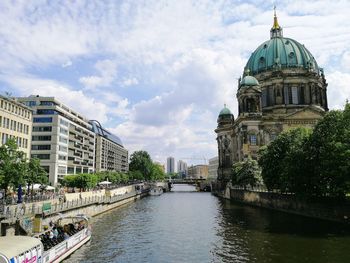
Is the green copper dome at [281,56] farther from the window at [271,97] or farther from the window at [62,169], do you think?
the window at [62,169]

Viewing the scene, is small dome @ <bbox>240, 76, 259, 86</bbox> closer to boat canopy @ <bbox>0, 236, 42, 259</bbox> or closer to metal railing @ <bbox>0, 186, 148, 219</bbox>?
metal railing @ <bbox>0, 186, 148, 219</bbox>

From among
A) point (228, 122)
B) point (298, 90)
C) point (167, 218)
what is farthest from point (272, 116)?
point (167, 218)

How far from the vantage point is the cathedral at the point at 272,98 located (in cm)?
12650

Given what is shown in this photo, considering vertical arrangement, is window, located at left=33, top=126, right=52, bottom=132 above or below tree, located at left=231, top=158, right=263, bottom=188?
above

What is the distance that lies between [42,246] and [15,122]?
178 ft

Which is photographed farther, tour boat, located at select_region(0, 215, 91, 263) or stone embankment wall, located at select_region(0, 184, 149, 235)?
stone embankment wall, located at select_region(0, 184, 149, 235)

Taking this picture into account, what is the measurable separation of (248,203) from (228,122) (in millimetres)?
74211

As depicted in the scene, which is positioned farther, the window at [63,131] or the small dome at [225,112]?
the small dome at [225,112]

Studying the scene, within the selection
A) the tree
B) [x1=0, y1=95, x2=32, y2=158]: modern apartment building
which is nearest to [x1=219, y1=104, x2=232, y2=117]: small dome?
the tree

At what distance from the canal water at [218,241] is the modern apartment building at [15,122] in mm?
27704

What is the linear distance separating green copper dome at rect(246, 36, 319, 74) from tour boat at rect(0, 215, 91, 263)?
118m

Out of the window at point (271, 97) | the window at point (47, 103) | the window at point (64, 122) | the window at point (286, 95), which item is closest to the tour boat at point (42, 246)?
the window at point (64, 122)

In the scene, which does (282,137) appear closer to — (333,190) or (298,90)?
(333,190)

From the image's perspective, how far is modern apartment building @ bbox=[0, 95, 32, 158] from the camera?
70.1 metres
